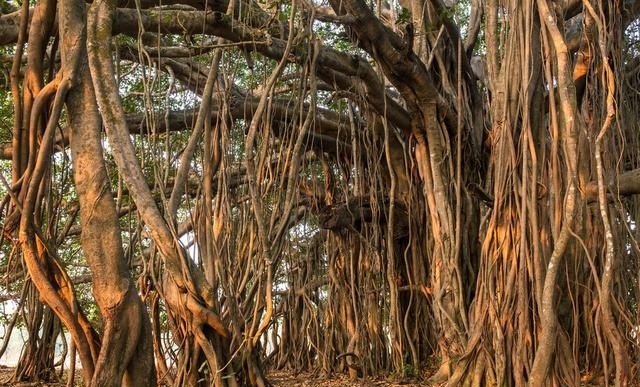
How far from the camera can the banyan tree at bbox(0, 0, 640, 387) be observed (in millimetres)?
2436

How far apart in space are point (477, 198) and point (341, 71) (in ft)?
3.91

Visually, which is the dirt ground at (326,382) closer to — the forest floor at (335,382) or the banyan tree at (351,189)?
the forest floor at (335,382)

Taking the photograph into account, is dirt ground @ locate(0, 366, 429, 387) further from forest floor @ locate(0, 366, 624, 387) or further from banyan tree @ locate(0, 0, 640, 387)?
banyan tree @ locate(0, 0, 640, 387)

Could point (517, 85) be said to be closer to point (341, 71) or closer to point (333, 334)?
point (341, 71)

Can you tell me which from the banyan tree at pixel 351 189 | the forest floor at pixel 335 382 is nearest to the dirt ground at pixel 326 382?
the forest floor at pixel 335 382

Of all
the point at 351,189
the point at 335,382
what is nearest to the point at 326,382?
the point at 335,382

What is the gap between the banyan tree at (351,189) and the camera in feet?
7.99

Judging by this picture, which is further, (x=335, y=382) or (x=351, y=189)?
(x=351, y=189)

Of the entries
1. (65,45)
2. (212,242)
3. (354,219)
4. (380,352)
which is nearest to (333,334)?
(380,352)

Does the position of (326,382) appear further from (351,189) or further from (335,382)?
(351,189)

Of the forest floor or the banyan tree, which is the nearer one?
the banyan tree

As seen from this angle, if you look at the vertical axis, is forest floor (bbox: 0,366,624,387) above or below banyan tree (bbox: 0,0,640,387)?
below

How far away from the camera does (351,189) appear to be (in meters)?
5.54

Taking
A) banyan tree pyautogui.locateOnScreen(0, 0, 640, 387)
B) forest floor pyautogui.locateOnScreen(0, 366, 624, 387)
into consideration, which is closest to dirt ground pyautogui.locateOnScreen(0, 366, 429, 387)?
forest floor pyautogui.locateOnScreen(0, 366, 624, 387)
